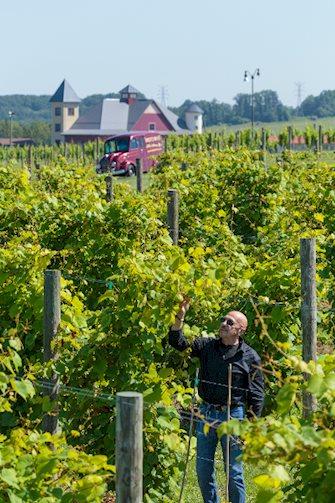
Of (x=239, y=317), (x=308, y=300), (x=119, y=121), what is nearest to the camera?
(x=239, y=317)

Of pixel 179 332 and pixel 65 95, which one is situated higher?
pixel 65 95

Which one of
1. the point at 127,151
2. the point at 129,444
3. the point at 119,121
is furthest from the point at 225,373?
the point at 119,121

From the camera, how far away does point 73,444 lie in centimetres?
689

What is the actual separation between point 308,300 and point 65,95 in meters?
109

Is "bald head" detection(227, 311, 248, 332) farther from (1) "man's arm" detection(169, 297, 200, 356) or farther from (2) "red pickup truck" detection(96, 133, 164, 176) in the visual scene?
(2) "red pickup truck" detection(96, 133, 164, 176)

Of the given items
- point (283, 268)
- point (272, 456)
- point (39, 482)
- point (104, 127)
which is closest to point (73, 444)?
point (283, 268)

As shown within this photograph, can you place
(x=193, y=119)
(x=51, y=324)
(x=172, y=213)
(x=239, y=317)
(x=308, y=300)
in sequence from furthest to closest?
(x=193, y=119)
(x=172, y=213)
(x=308, y=300)
(x=51, y=324)
(x=239, y=317)

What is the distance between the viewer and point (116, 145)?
150 ft

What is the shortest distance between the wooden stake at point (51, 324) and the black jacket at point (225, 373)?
→ 71 cm

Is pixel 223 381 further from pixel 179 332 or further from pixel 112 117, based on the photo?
pixel 112 117

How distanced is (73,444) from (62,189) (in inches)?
301

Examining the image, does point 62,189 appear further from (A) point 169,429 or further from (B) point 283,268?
(A) point 169,429

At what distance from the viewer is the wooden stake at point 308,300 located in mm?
6934

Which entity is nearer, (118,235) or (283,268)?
(283,268)
